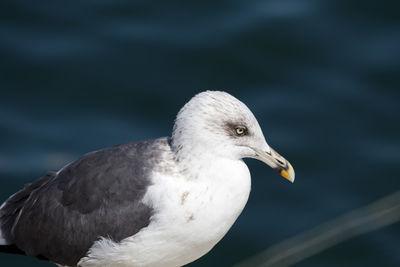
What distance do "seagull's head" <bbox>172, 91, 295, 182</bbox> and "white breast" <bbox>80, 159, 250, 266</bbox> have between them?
0.41ft

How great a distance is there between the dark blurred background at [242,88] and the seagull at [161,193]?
1057 millimetres

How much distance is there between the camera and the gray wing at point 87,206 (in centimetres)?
569

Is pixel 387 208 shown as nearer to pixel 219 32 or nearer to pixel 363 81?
pixel 363 81

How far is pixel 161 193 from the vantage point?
5.57 metres

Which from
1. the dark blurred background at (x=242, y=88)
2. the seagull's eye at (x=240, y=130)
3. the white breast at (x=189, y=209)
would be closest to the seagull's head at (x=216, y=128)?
the seagull's eye at (x=240, y=130)

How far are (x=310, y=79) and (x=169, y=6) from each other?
5.88 ft

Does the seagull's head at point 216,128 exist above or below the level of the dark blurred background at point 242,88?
below

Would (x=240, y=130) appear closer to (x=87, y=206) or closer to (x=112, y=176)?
(x=112, y=176)

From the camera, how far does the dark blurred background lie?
734 centimetres

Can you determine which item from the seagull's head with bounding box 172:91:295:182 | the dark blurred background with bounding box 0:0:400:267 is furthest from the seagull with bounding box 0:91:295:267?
the dark blurred background with bounding box 0:0:400:267

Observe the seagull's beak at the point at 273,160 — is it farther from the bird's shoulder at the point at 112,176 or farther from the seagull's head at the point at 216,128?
the bird's shoulder at the point at 112,176

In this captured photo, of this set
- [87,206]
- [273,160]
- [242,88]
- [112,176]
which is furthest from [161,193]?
[242,88]

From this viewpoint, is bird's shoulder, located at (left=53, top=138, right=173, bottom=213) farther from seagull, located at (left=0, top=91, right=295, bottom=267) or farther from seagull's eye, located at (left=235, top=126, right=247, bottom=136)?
seagull's eye, located at (left=235, top=126, right=247, bottom=136)

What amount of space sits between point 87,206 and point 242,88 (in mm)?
2925
